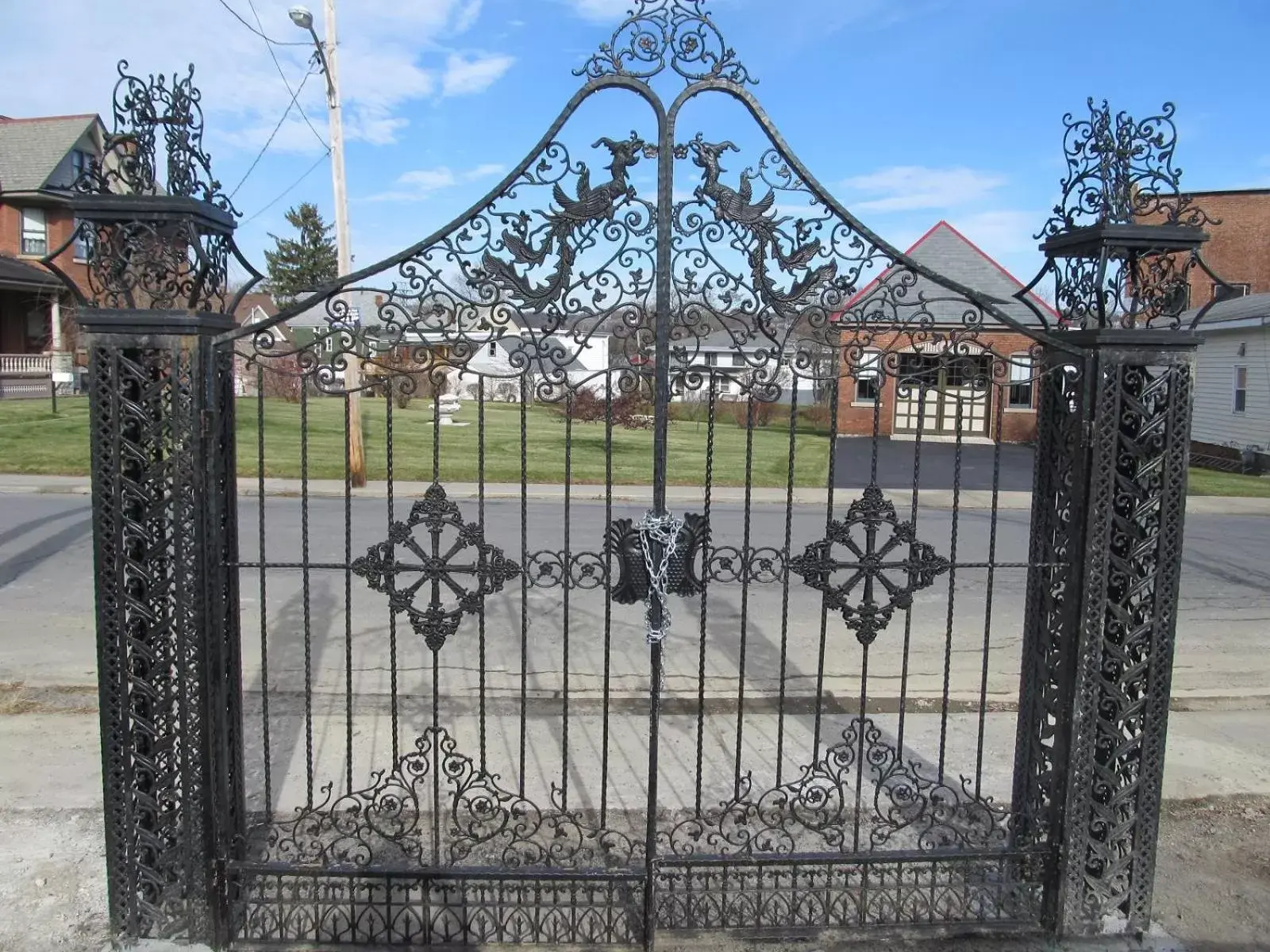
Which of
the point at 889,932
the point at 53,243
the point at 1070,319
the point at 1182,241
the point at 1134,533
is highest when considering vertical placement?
the point at 53,243

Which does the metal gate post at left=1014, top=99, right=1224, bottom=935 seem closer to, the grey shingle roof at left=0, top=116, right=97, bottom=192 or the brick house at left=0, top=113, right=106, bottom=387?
the brick house at left=0, top=113, right=106, bottom=387

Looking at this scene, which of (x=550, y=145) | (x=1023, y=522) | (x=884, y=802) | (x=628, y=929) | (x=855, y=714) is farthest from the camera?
(x=1023, y=522)

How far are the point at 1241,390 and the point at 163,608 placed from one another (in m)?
28.6

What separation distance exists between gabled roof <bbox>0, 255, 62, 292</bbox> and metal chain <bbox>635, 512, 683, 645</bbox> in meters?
34.2

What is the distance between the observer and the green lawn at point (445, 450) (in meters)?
18.5

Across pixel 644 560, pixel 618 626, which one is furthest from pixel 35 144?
pixel 644 560

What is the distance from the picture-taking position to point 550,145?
12.3 ft

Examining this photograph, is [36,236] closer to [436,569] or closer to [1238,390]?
[436,569]

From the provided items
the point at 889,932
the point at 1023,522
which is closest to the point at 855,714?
the point at 889,932

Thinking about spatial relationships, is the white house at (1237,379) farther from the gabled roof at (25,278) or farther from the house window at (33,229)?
the house window at (33,229)

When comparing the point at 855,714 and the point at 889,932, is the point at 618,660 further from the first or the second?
the point at 889,932

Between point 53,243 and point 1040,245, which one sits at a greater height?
point 53,243

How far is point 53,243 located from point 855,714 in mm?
38650

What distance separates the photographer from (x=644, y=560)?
392 cm
